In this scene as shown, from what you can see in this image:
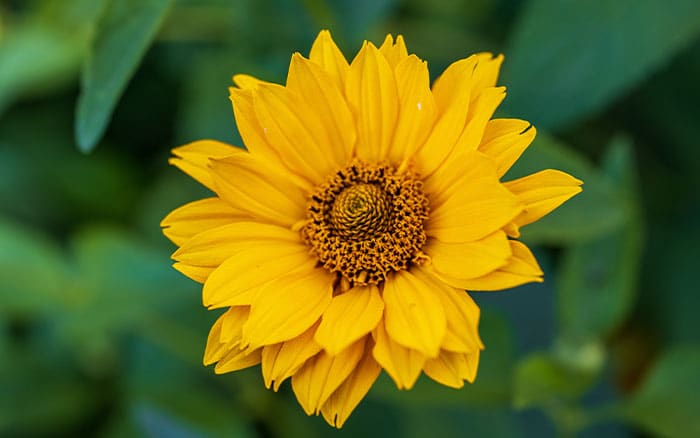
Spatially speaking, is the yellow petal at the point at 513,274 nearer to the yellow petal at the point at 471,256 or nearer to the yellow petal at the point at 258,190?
the yellow petal at the point at 471,256

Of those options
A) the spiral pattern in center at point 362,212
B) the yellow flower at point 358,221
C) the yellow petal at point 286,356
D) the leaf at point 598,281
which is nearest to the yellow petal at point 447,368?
the yellow flower at point 358,221

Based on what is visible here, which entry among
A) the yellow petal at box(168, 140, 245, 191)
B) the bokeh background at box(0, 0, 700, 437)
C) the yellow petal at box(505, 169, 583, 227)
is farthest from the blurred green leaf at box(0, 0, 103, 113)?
the yellow petal at box(505, 169, 583, 227)

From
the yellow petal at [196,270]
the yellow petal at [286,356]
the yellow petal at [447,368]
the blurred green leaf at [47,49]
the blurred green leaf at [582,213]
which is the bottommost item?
the blurred green leaf at [47,49]

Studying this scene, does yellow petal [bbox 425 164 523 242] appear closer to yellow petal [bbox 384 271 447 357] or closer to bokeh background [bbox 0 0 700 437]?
yellow petal [bbox 384 271 447 357]

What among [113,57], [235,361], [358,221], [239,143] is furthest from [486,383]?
[113,57]

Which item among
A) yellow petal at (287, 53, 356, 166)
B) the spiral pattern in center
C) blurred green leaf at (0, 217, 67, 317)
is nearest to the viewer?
yellow petal at (287, 53, 356, 166)

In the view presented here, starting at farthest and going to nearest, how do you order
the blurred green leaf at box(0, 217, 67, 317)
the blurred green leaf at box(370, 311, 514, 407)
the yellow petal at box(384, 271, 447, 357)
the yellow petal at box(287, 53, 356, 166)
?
Answer: the blurred green leaf at box(0, 217, 67, 317), the blurred green leaf at box(370, 311, 514, 407), the yellow petal at box(287, 53, 356, 166), the yellow petal at box(384, 271, 447, 357)

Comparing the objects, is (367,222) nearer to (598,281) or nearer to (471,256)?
(471,256)
